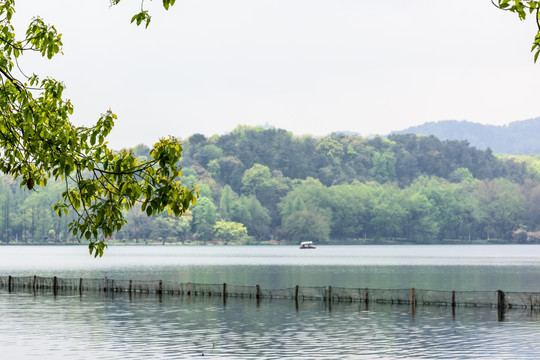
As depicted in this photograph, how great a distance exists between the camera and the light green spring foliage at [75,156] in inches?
566

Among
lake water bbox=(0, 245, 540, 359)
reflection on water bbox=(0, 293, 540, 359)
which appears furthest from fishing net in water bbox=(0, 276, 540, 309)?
reflection on water bbox=(0, 293, 540, 359)

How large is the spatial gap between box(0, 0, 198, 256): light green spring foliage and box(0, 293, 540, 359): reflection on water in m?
28.2

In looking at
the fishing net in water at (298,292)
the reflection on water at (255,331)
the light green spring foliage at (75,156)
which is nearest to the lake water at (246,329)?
the reflection on water at (255,331)

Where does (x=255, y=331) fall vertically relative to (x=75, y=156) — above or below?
below

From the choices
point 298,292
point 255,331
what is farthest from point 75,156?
point 298,292

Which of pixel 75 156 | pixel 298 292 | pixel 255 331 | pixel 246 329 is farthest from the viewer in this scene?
pixel 298 292

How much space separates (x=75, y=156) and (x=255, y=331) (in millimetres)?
39453

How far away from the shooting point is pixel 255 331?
2088 inches

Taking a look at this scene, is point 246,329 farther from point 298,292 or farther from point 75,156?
point 75,156

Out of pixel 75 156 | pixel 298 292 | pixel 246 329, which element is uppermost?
pixel 75 156

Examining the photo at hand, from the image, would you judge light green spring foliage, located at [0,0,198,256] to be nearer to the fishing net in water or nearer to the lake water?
the lake water

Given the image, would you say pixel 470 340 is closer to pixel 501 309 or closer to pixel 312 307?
pixel 501 309

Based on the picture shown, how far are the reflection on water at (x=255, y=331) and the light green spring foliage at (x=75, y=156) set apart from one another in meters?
28.2

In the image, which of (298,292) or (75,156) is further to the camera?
(298,292)
